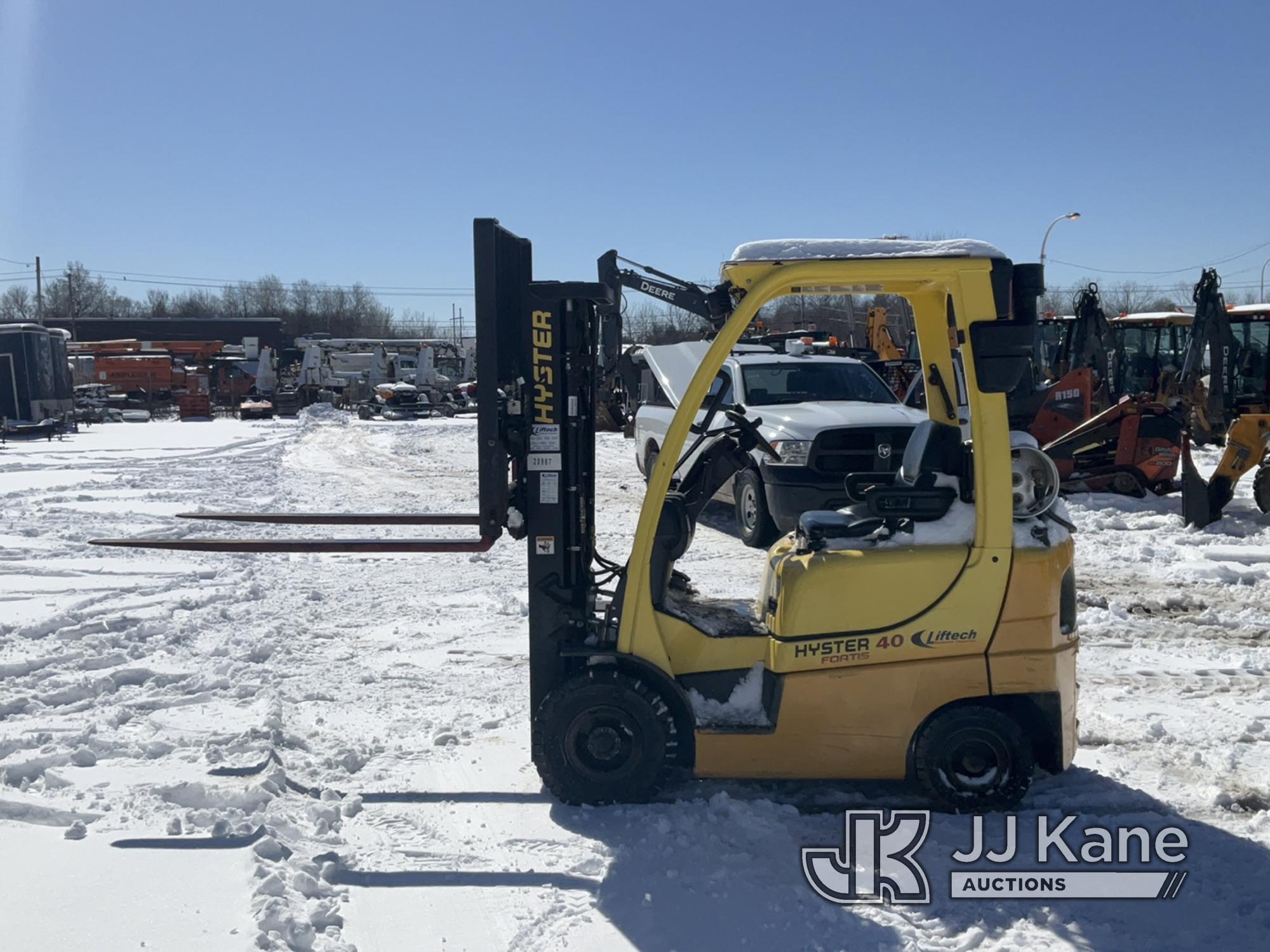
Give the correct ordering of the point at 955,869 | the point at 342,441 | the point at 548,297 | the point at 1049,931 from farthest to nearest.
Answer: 1. the point at 342,441
2. the point at 548,297
3. the point at 955,869
4. the point at 1049,931

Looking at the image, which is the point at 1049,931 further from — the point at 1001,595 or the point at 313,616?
the point at 313,616

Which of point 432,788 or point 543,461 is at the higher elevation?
point 543,461

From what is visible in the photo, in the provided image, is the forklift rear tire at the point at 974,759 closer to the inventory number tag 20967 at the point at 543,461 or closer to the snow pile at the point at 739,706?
the snow pile at the point at 739,706

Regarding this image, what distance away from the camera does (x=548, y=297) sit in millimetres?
4254

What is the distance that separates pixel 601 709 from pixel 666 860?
0.64m

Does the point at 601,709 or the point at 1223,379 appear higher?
the point at 1223,379

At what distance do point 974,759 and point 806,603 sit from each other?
940 mm

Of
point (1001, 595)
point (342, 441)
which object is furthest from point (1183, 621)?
point (342, 441)

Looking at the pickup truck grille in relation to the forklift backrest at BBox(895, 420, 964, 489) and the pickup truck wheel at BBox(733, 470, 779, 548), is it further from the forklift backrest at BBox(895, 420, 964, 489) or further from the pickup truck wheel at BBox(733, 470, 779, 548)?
the forklift backrest at BBox(895, 420, 964, 489)

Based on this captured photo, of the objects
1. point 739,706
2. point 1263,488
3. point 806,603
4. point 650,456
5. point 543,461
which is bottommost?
point 739,706

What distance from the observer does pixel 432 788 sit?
4.45 metres

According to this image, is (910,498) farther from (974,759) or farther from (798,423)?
(798,423)

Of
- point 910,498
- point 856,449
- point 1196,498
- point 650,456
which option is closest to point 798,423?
point 856,449

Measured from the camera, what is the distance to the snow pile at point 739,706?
13.6ft
